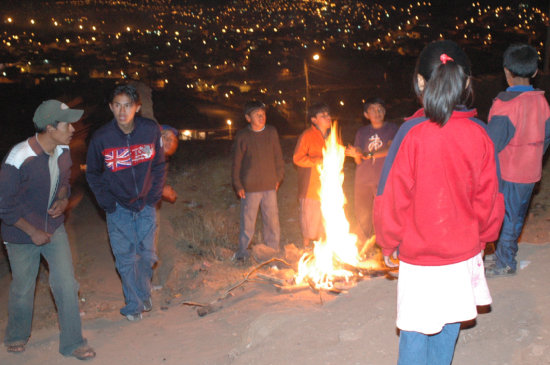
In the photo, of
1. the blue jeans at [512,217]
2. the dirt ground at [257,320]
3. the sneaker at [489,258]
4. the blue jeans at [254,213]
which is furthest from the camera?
the blue jeans at [254,213]

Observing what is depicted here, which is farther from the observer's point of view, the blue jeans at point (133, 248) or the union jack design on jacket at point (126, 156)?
the blue jeans at point (133, 248)

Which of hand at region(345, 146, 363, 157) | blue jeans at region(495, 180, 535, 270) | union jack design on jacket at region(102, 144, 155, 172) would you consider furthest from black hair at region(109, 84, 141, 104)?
blue jeans at region(495, 180, 535, 270)

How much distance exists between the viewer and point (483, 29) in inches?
1174

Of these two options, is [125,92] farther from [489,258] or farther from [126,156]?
[489,258]

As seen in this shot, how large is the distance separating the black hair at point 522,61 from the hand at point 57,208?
3.95 metres

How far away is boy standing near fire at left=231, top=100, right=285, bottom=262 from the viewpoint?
252 inches

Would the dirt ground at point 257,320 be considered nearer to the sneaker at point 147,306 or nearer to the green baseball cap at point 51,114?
the sneaker at point 147,306

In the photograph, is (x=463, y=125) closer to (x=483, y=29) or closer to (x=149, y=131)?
(x=149, y=131)

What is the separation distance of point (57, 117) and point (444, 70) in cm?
296

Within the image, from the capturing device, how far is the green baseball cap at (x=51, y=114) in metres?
3.85

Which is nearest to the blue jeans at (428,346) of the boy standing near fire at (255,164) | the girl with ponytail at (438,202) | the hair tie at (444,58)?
the girl with ponytail at (438,202)

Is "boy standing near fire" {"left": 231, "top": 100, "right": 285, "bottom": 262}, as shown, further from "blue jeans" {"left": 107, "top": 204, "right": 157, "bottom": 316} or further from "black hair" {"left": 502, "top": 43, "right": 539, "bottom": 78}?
"black hair" {"left": 502, "top": 43, "right": 539, "bottom": 78}

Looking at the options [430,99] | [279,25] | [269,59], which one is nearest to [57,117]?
[430,99]

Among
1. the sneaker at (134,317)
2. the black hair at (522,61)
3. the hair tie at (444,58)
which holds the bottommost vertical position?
the sneaker at (134,317)
